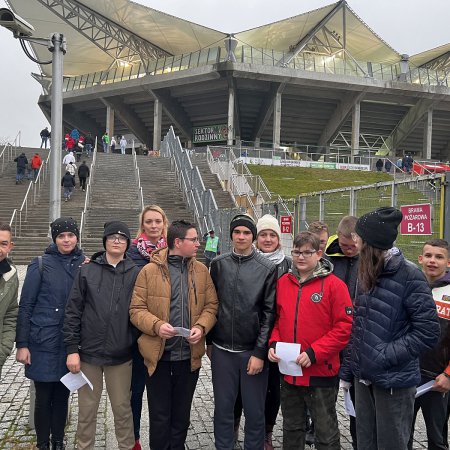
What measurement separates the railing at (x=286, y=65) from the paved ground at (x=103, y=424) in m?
31.2

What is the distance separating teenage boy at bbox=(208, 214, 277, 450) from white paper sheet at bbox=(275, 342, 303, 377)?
16 centimetres

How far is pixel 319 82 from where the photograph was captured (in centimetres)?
3334

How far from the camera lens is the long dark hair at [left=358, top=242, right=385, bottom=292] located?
2.50 meters

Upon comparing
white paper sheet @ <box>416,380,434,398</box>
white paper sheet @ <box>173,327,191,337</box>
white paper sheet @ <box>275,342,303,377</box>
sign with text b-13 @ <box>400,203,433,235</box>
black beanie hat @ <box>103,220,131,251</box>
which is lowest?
white paper sheet @ <box>416,380,434,398</box>

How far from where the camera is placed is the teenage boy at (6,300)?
3.05m

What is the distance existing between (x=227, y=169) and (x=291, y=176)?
672cm

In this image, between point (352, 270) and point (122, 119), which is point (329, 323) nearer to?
point (352, 270)

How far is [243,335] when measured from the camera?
300 cm

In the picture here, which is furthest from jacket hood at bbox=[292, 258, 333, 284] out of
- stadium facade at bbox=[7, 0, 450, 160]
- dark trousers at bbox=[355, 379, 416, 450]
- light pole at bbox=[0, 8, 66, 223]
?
stadium facade at bbox=[7, 0, 450, 160]

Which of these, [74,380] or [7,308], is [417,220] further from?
[7,308]

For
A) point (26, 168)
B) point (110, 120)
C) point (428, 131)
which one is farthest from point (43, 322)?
point (428, 131)

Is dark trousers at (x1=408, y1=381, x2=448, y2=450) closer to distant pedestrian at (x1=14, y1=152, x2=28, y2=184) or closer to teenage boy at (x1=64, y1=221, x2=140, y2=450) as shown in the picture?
teenage boy at (x1=64, y1=221, x2=140, y2=450)

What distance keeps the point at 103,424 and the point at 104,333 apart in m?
1.20

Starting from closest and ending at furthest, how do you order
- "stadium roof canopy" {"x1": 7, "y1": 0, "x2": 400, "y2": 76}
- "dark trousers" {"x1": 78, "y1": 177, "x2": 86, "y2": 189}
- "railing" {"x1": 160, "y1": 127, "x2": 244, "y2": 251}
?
1. "railing" {"x1": 160, "y1": 127, "x2": 244, "y2": 251}
2. "dark trousers" {"x1": 78, "y1": 177, "x2": 86, "y2": 189}
3. "stadium roof canopy" {"x1": 7, "y1": 0, "x2": 400, "y2": 76}
